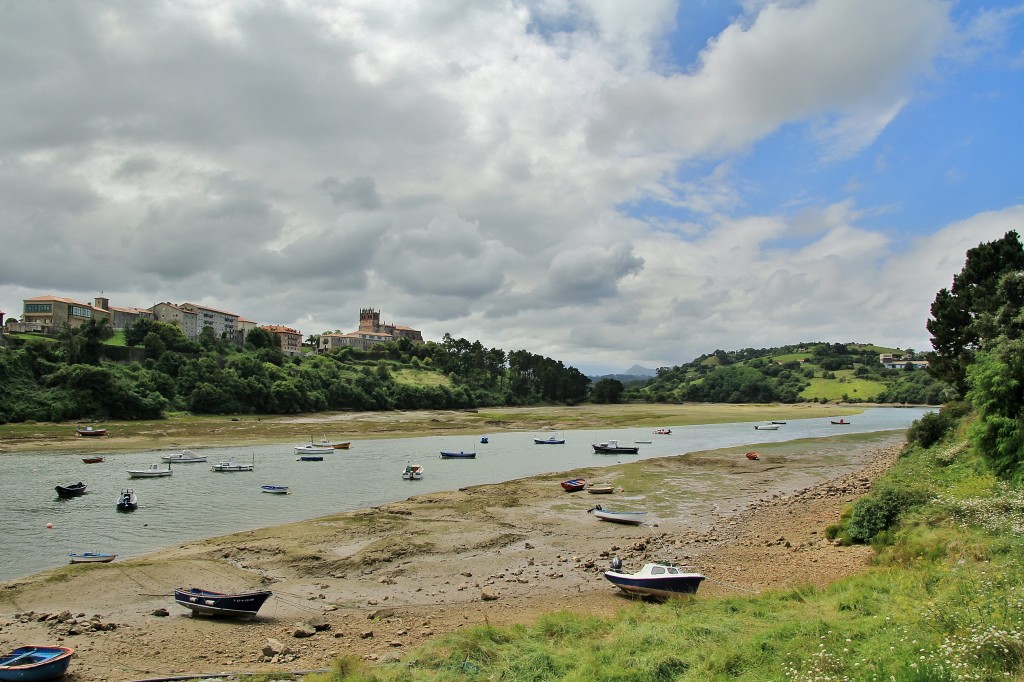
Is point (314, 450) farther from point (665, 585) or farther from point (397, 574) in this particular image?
point (665, 585)

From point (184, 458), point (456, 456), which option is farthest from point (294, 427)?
point (456, 456)

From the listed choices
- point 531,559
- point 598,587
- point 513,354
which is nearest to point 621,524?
point 531,559

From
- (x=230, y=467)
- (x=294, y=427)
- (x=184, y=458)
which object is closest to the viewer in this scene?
(x=230, y=467)

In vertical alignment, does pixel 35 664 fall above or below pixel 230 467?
below

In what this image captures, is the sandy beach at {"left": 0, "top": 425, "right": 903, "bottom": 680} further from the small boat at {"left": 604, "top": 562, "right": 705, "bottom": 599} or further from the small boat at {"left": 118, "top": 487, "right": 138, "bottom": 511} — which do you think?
the small boat at {"left": 118, "top": 487, "right": 138, "bottom": 511}

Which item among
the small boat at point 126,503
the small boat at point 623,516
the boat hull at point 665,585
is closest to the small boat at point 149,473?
the small boat at point 126,503

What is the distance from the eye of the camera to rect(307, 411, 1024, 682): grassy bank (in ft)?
34.3

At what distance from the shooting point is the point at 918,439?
141 ft

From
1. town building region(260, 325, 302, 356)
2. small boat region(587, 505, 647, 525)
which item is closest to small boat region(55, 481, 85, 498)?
small boat region(587, 505, 647, 525)

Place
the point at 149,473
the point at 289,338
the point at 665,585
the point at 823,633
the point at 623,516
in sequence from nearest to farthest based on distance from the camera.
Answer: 1. the point at 823,633
2. the point at 665,585
3. the point at 623,516
4. the point at 149,473
5. the point at 289,338

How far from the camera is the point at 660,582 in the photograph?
63.3 ft

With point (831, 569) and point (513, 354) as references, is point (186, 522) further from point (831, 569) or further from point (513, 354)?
point (513, 354)

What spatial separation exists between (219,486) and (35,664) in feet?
108

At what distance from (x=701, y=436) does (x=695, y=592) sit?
3050 inches
